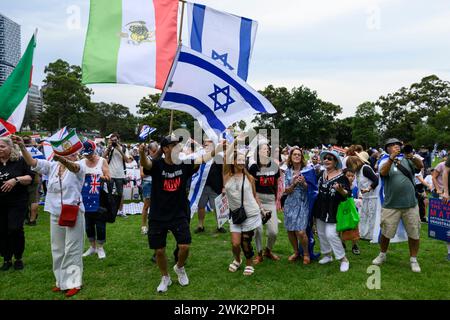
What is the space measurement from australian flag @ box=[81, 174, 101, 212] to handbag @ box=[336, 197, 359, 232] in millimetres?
3852

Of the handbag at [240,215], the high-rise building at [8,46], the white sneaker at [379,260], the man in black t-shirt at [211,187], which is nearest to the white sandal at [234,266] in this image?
the handbag at [240,215]

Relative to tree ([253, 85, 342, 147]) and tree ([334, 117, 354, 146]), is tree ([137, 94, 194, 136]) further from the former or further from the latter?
tree ([334, 117, 354, 146])

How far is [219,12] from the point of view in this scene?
668 cm

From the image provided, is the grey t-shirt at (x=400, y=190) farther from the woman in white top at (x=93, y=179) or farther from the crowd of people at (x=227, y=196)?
the woman in white top at (x=93, y=179)

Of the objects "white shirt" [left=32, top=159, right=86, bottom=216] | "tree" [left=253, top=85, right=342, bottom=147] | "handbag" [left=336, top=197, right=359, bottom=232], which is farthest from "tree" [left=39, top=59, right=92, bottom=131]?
"handbag" [left=336, top=197, right=359, bottom=232]

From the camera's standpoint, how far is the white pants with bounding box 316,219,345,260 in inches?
214

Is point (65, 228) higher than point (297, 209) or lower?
lower

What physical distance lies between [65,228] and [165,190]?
4.59 ft

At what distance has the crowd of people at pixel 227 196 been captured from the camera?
14.7 feet

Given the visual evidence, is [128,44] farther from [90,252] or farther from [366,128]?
[366,128]

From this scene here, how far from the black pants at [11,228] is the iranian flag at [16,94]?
3.86ft

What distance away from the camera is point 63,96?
44219mm

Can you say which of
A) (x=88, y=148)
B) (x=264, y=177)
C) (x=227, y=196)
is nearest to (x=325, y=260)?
(x=264, y=177)

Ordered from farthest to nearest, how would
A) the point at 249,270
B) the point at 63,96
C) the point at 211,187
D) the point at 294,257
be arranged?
the point at 63,96, the point at 211,187, the point at 294,257, the point at 249,270
